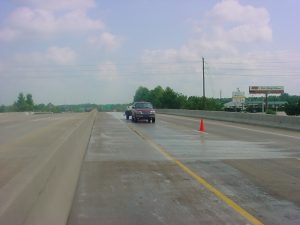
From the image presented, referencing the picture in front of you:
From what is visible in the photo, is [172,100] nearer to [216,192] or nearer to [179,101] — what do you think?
[179,101]

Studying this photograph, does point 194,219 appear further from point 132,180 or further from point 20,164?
point 20,164

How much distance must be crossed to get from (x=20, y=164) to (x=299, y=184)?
806cm

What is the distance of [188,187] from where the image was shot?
424 inches

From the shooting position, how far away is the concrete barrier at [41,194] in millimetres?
6859

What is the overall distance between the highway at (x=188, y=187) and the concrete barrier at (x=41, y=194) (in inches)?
10.6

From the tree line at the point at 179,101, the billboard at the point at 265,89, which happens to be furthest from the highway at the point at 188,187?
the billboard at the point at 265,89

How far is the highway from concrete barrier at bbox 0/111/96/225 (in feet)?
0.88

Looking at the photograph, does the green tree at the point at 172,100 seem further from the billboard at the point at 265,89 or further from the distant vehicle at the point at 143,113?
the distant vehicle at the point at 143,113

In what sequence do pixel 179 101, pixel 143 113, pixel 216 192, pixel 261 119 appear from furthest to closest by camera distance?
pixel 179 101 < pixel 143 113 < pixel 261 119 < pixel 216 192

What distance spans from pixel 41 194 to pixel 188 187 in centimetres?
367

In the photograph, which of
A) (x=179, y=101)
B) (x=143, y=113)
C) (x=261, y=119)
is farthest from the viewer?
(x=179, y=101)

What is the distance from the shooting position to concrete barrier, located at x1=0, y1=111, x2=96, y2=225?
22.5 ft

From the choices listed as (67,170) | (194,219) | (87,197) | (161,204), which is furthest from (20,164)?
(194,219)

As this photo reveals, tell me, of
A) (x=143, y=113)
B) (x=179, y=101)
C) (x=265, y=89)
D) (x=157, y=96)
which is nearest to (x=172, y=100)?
(x=179, y=101)
